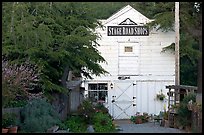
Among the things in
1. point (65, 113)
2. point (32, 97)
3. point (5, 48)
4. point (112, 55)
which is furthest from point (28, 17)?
point (112, 55)

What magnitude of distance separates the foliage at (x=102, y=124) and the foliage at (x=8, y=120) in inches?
179

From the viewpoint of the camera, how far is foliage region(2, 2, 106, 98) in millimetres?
17156

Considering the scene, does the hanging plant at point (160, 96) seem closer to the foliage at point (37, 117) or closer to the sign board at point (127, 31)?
the sign board at point (127, 31)

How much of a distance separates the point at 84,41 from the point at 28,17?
2.23 m

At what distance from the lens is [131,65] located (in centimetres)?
3009

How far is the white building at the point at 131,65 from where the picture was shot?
29.9 metres

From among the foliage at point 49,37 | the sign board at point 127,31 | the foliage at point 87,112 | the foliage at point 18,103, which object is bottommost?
the foliage at point 87,112

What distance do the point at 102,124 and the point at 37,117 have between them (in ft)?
16.7

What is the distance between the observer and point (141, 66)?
3019 centimetres

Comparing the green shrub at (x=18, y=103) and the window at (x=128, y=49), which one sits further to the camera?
the window at (x=128, y=49)

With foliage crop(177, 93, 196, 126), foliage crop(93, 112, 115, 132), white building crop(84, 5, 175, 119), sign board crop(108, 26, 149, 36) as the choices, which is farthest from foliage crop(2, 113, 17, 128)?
sign board crop(108, 26, 149, 36)

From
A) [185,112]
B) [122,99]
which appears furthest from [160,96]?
[185,112]

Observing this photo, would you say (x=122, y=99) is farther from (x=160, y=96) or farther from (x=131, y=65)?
(x=160, y=96)

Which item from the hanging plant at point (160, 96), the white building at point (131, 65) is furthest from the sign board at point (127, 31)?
the hanging plant at point (160, 96)
